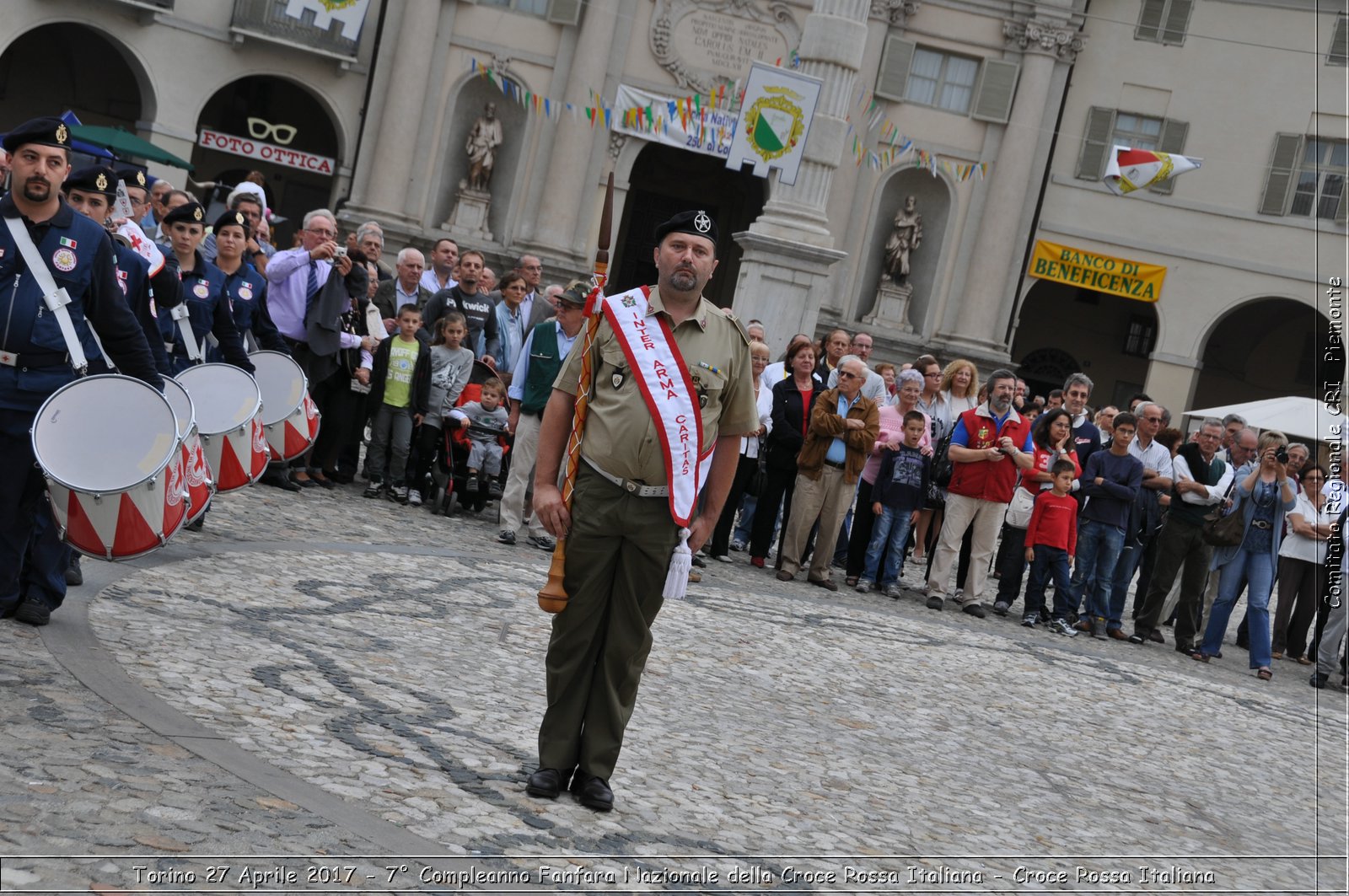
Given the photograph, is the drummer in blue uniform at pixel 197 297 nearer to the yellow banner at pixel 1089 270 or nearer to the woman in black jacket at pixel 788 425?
the woman in black jacket at pixel 788 425

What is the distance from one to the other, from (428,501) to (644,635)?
781cm

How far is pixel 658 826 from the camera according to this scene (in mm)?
5344

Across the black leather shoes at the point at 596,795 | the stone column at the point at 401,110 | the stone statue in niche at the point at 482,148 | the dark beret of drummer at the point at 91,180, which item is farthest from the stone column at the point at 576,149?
the black leather shoes at the point at 596,795

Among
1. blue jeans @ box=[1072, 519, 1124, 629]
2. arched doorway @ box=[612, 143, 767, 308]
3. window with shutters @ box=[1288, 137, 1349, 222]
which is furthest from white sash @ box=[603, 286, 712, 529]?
window with shutters @ box=[1288, 137, 1349, 222]

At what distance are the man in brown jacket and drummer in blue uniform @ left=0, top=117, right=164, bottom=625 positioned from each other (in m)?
7.24

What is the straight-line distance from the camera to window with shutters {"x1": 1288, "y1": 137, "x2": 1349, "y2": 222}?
32531 millimetres

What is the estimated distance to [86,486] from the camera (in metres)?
6.07

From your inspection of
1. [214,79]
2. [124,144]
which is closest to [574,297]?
[124,144]

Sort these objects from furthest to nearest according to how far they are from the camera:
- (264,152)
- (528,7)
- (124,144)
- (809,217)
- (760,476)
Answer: (264,152)
(528,7)
(124,144)
(809,217)
(760,476)

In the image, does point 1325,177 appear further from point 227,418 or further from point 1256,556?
point 227,418

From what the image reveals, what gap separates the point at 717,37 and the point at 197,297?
24886mm

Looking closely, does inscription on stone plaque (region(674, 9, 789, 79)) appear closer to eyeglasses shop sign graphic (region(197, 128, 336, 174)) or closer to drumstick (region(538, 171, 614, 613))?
eyeglasses shop sign graphic (region(197, 128, 336, 174))

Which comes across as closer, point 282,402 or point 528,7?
point 282,402

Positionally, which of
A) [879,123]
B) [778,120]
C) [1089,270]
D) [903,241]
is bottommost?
[778,120]
